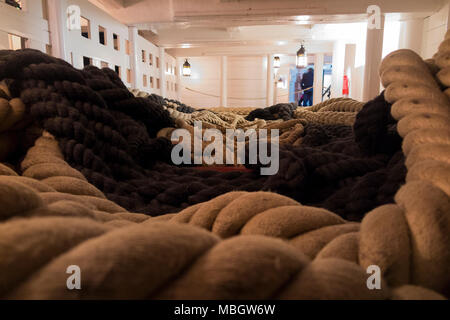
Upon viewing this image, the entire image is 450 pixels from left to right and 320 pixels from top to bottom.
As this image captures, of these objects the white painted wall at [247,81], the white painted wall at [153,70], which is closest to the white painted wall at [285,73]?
the white painted wall at [247,81]

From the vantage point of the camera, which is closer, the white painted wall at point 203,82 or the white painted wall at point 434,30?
the white painted wall at point 434,30

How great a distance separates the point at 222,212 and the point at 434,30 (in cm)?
432

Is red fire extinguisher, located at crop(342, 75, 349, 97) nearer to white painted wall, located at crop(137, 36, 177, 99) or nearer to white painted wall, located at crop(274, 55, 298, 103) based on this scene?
white painted wall, located at crop(274, 55, 298, 103)

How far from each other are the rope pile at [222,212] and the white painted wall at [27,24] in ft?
4.01

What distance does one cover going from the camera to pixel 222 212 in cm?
33

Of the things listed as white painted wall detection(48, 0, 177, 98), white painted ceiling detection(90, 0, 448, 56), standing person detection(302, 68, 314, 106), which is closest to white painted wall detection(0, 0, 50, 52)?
white painted wall detection(48, 0, 177, 98)

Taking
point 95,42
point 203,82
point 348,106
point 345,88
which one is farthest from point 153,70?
point 348,106

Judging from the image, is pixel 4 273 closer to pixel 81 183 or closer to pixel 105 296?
pixel 105 296

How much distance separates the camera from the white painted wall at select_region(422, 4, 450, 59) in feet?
11.0

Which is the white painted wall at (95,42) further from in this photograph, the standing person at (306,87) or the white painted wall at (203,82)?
the standing person at (306,87)

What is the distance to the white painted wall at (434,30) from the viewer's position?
334 centimetres

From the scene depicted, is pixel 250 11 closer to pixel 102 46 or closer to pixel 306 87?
pixel 102 46
